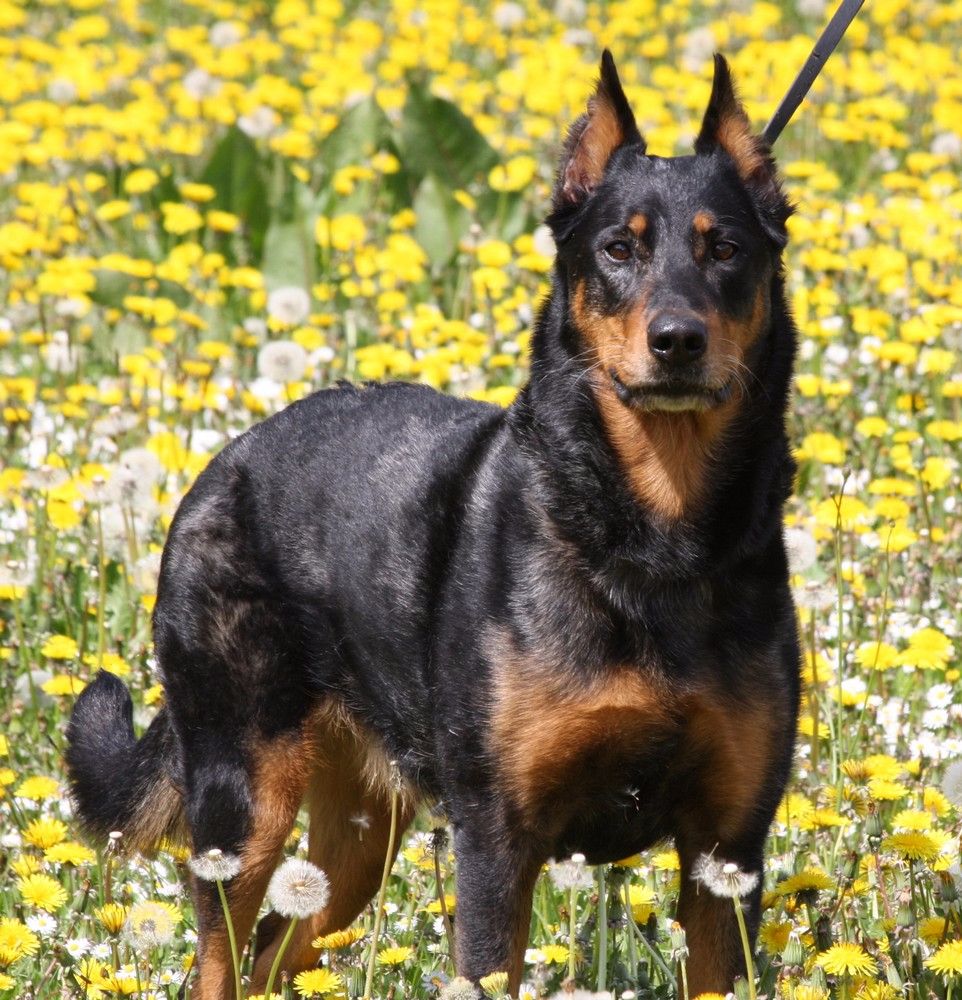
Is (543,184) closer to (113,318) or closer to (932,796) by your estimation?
(113,318)

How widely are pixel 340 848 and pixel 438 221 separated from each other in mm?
4524

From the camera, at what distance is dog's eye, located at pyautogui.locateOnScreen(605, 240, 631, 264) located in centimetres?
394

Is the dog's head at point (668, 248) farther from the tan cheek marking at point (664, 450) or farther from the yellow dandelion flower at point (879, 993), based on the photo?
the yellow dandelion flower at point (879, 993)

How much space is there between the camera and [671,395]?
3795 millimetres

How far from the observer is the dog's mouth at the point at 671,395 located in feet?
12.4

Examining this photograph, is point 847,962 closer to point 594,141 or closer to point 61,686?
point 594,141

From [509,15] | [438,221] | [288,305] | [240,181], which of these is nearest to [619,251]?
[288,305]

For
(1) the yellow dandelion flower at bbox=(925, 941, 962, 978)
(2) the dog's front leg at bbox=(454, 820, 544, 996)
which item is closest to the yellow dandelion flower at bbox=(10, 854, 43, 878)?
(2) the dog's front leg at bbox=(454, 820, 544, 996)

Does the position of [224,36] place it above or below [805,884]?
above

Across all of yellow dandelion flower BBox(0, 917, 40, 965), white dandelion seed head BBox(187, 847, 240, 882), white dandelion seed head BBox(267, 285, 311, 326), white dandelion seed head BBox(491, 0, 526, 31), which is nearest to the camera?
white dandelion seed head BBox(187, 847, 240, 882)

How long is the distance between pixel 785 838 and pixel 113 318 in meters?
4.32

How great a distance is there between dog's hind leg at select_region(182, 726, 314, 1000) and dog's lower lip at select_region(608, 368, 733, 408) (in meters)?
1.21

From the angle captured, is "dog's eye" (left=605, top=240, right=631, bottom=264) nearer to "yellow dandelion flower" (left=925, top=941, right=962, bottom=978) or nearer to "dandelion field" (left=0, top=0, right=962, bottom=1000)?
"dandelion field" (left=0, top=0, right=962, bottom=1000)

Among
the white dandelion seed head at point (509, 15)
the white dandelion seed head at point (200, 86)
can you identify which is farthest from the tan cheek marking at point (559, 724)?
the white dandelion seed head at point (509, 15)
